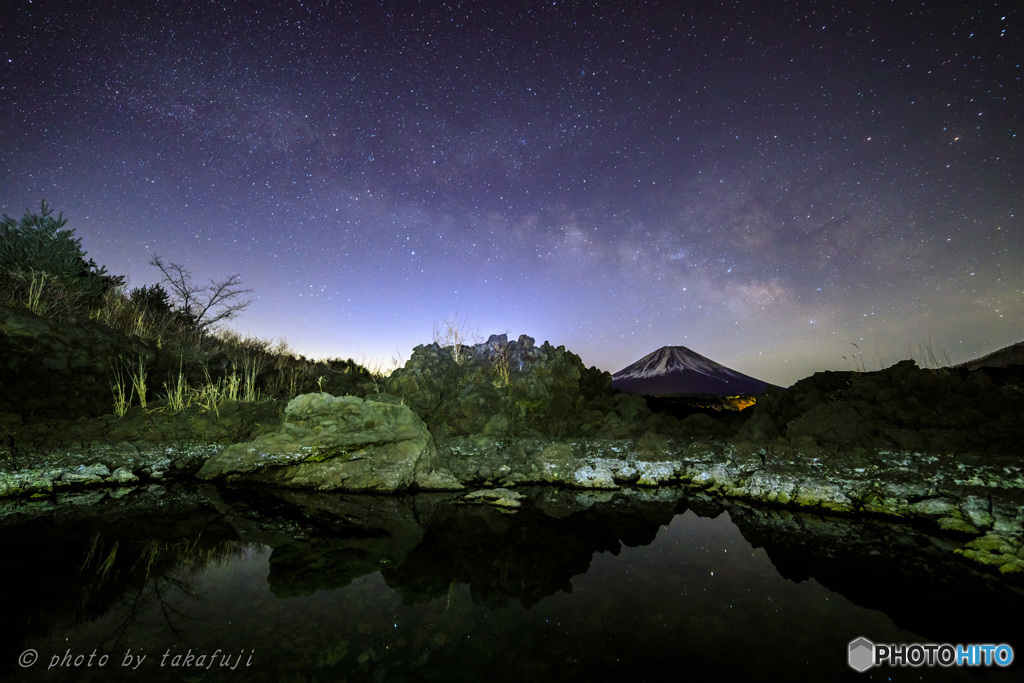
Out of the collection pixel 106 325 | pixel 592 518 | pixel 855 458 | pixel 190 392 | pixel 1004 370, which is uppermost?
pixel 106 325

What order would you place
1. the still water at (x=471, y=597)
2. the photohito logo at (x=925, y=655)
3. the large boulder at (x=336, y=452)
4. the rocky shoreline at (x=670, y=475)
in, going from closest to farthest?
the still water at (x=471, y=597)
the photohito logo at (x=925, y=655)
the rocky shoreline at (x=670, y=475)
the large boulder at (x=336, y=452)

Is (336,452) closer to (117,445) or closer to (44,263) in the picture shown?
(117,445)

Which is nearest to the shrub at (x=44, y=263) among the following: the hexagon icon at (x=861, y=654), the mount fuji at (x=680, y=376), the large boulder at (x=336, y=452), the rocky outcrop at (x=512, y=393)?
the large boulder at (x=336, y=452)

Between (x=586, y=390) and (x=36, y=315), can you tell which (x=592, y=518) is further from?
(x=36, y=315)

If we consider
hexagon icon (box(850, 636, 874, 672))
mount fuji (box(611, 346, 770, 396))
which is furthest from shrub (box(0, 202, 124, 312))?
mount fuji (box(611, 346, 770, 396))

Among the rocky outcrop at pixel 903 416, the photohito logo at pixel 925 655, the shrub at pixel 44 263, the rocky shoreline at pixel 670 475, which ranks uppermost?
the shrub at pixel 44 263

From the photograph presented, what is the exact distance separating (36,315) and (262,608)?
420 inches

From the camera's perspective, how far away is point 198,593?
3295 millimetres

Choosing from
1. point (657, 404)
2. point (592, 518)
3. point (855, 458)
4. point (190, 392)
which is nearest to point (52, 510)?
point (190, 392)

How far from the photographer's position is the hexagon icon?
253cm

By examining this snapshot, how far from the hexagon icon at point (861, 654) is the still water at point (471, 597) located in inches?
2.4

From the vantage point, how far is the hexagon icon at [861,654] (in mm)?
2525

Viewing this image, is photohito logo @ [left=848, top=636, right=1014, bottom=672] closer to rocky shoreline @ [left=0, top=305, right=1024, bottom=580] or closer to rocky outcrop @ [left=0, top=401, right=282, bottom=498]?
rocky shoreline @ [left=0, top=305, right=1024, bottom=580]

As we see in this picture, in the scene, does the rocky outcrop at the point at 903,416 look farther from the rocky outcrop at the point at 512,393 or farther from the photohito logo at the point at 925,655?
the photohito logo at the point at 925,655
